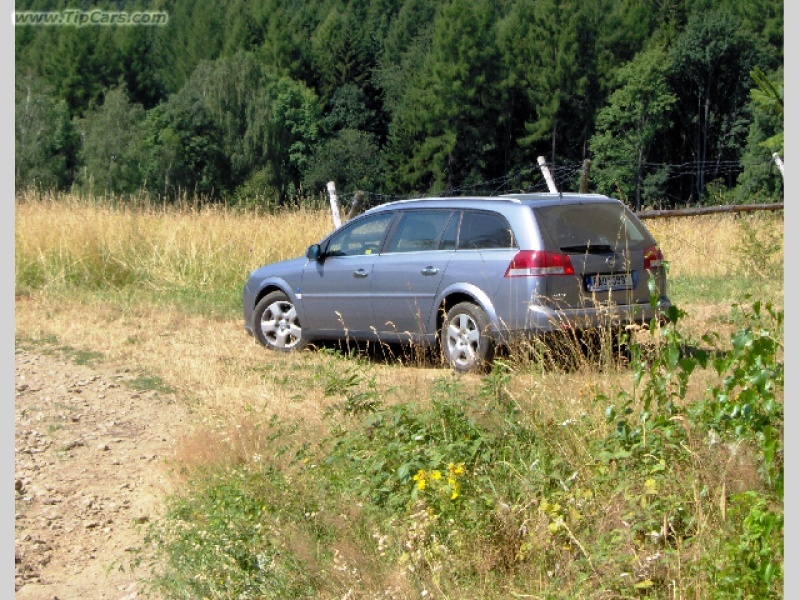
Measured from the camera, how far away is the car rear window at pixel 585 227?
9.70 meters

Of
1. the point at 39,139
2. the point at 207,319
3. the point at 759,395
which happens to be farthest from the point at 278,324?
the point at 39,139

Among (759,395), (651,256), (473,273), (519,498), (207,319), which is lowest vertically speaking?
(519,498)

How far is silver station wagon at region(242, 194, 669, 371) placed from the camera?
950cm

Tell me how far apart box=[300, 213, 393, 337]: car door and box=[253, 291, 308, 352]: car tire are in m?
0.23

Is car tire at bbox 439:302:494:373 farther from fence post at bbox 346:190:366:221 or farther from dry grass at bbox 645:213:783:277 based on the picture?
dry grass at bbox 645:213:783:277

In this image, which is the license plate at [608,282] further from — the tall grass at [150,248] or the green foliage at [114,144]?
the green foliage at [114,144]

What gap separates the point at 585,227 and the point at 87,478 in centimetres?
464

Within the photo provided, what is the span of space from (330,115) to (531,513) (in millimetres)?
80872

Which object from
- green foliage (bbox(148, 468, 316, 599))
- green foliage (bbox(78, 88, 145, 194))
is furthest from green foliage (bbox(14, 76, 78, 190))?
green foliage (bbox(148, 468, 316, 599))

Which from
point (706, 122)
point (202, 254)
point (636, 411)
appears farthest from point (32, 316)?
point (706, 122)

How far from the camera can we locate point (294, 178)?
257ft

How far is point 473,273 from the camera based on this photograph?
32.4ft

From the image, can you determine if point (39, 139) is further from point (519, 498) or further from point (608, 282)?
point (519, 498)

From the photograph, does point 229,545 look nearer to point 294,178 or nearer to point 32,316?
point 32,316
